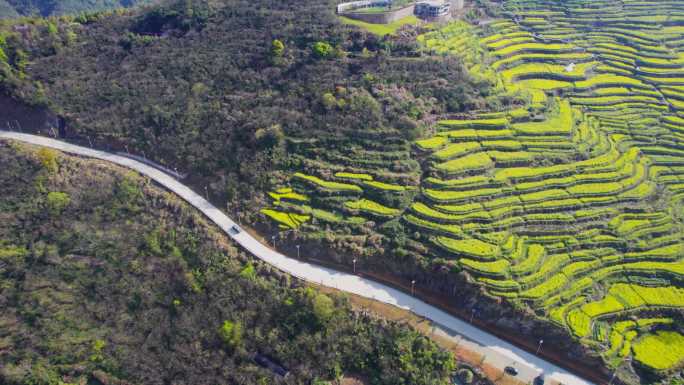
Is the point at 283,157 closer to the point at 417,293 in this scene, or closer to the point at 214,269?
the point at 214,269

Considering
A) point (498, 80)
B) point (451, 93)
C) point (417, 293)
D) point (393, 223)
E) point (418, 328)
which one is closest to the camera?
point (418, 328)

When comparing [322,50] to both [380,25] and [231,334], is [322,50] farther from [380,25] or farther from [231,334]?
[231,334]

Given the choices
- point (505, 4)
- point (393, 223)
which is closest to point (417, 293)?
point (393, 223)

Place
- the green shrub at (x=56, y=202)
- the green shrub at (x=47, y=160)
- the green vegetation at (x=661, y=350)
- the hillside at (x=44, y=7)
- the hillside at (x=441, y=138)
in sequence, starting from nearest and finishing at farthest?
the green vegetation at (x=661, y=350) < the hillside at (x=441, y=138) < the green shrub at (x=56, y=202) < the green shrub at (x=47, y=160) < the hillside at (x=44, y=7)

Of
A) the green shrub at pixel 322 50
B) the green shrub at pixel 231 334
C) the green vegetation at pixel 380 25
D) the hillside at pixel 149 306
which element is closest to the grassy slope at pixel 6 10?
the hillside at pixel 149 306

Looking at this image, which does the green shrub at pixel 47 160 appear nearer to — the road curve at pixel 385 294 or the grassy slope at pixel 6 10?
the road curve at pixel 385 294

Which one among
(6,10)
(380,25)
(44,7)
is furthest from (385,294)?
(44,7)
